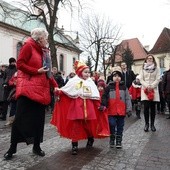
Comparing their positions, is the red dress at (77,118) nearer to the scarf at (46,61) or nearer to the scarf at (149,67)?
the scarf at (46,61)

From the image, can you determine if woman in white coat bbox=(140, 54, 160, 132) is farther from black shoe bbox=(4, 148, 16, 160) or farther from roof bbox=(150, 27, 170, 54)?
roof bbox=(150, 27, 170, 54)

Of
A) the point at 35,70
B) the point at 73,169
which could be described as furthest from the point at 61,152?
the point at 35,70

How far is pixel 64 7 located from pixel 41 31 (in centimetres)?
2163

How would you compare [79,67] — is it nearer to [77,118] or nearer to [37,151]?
[77,118]

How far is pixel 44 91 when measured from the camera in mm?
6020

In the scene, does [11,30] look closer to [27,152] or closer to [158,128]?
[158,128]

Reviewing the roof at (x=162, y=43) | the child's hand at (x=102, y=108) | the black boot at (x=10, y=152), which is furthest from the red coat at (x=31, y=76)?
the roof at (x=162, y=43)

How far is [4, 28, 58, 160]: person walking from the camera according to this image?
5848 mm

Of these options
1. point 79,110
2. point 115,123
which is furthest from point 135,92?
point 79,110

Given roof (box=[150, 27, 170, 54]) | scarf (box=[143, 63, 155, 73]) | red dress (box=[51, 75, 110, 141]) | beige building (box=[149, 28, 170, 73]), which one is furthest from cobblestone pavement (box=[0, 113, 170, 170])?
beige building (box=[149, 28, 170, 73])

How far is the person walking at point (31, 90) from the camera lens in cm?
585

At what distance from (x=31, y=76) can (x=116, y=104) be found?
2136mm

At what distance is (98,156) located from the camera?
20.7 feet

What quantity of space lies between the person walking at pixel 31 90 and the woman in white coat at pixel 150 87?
3.93m
